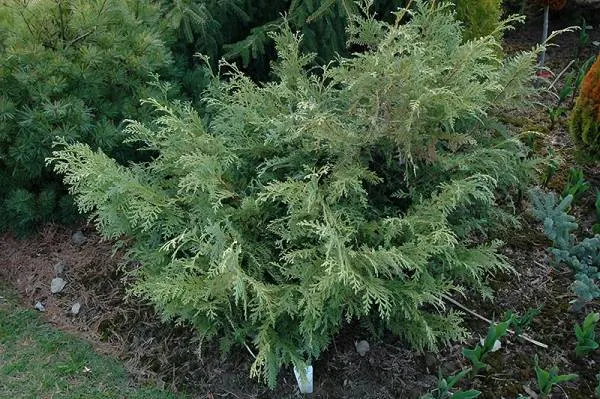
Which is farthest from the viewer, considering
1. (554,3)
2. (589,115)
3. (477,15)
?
(554,3)

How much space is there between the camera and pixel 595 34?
4934mm

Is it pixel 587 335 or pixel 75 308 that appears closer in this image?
pixel 587 335

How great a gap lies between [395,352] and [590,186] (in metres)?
1.62

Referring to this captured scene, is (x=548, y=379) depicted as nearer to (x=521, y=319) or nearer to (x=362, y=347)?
(x=521, y=319)

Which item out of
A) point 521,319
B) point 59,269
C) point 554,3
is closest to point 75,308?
point 59,269

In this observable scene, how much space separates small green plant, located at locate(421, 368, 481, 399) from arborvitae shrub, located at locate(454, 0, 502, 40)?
2.32m

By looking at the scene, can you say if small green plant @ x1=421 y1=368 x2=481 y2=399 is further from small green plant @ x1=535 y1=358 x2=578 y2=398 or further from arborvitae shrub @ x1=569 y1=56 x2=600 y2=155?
arborvitae shrub @ x1=569 y1=56 x2=600 y2=155

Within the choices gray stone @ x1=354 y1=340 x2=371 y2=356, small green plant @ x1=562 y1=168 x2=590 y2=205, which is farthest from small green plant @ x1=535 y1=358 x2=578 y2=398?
small green plant @ x1=562 y1=168 x2=590 y2=205

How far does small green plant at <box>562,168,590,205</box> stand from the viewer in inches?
120

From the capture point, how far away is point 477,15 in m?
3.85

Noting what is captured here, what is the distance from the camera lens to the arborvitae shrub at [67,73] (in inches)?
122

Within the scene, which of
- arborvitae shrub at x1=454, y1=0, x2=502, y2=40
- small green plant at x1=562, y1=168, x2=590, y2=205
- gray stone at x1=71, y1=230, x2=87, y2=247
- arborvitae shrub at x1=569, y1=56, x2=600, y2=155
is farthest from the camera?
arborvitae shrub at x1=454, y1=0, x2=502, y2=40

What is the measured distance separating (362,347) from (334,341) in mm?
128

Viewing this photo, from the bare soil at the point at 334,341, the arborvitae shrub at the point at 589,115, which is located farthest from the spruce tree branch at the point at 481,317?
the arborvitae shrub at the point at 589,115
